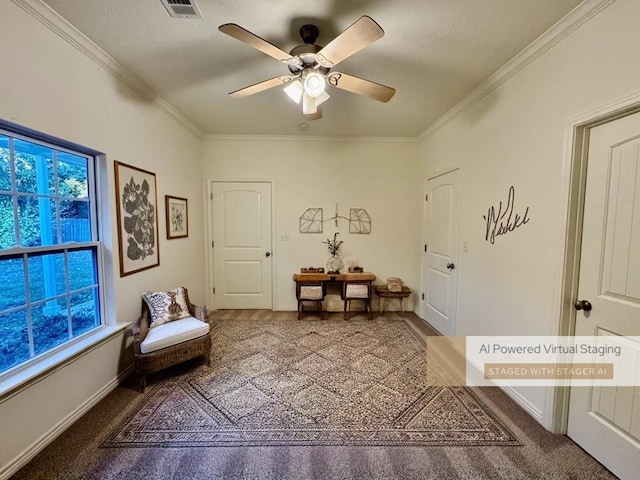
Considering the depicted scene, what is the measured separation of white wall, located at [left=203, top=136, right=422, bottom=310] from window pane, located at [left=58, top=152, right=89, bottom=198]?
6.24ft

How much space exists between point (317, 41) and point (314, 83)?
0.40 meters

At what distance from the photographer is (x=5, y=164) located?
147 centimetres

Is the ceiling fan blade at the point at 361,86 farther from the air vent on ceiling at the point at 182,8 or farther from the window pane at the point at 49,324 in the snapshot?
the window pane at the point at 49,324

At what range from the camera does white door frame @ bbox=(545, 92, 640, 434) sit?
1.55 m

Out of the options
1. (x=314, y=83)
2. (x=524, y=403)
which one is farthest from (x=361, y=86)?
(x=524, y=403)

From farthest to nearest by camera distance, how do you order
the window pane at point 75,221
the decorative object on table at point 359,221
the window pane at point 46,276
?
the decorative object on table at point 359,221 → the window pane at point 75,221 → the window pane at point 46,276

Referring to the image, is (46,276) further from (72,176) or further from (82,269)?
(72,176)

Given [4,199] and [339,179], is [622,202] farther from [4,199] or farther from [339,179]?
[4,199]

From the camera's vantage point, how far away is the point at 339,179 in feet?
12.8

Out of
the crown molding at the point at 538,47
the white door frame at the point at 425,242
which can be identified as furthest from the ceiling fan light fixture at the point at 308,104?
the white door frame at the point at 425,242

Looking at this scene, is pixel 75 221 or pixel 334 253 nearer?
pixel 75 221

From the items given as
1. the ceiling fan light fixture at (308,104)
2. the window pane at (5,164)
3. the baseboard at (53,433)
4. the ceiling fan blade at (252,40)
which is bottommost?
the baseboard at (53,433)

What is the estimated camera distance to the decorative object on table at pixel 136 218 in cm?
220

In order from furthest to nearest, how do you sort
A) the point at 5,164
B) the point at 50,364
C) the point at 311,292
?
the point at 311,292
the point at 50,364
the point at 5,164
